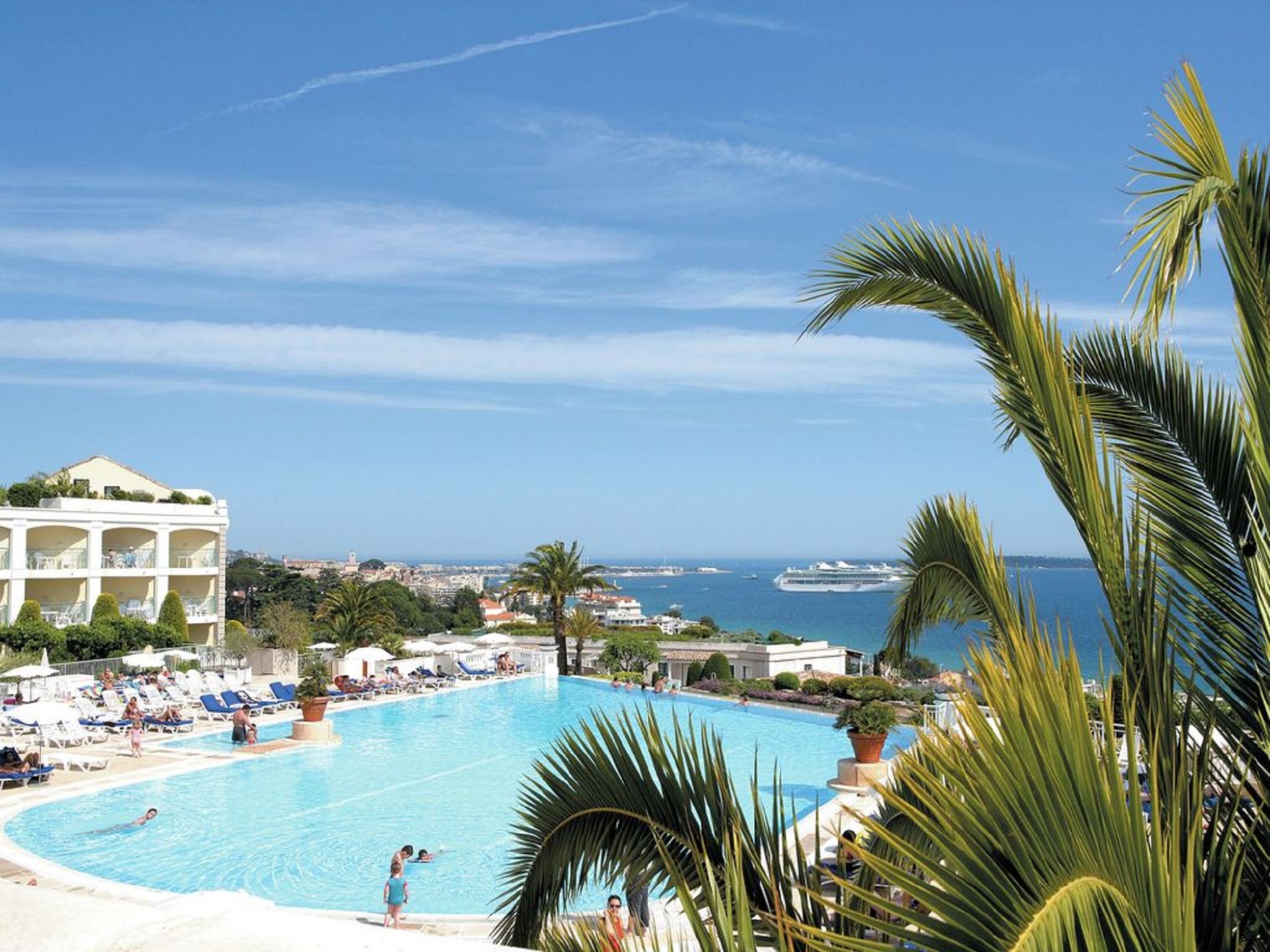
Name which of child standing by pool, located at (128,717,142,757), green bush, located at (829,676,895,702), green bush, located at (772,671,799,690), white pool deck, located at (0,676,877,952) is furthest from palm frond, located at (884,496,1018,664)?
green bush, located at (772,671,799,690)

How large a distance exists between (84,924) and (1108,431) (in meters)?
4.32

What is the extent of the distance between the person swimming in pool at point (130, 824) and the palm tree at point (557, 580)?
23661 millimetres

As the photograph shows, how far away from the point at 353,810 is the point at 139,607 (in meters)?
26.1

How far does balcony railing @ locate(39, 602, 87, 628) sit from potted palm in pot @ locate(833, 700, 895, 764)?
3023 centimetres

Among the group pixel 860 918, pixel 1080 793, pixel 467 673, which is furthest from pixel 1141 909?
pixel 467 673

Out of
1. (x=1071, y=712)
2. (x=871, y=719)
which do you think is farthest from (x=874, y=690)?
(x=1071, y=712)

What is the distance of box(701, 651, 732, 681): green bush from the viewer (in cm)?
3531

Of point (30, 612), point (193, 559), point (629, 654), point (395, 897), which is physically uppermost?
point (193, 559)

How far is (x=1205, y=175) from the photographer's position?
392cm

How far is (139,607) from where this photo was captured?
135 feet

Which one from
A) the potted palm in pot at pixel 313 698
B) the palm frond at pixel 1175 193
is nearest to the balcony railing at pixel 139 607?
the potted palm in pot at pixel 313 698

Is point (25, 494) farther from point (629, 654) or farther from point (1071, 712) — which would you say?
point (1071, 712)

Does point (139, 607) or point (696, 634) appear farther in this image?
point (696, 634)

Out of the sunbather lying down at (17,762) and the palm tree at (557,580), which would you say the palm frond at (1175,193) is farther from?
the palm tree at (557,580)
